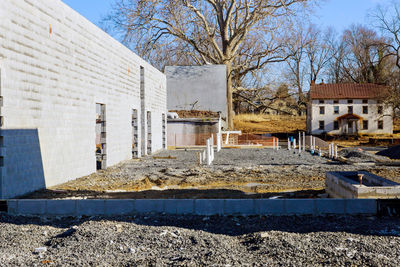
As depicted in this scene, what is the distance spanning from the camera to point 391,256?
4.91 metres

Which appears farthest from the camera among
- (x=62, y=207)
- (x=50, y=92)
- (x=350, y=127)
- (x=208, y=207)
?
(x=350, y=127)

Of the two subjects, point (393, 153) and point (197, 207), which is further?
point (393, 153)

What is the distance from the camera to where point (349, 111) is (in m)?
53.0

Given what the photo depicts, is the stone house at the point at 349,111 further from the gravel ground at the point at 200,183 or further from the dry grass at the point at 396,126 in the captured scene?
the gravel ground at the point at 200,183

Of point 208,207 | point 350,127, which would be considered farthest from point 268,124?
point 208,207

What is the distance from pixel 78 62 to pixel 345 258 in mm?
11045

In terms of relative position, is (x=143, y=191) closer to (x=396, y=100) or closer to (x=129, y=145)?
(x=129, y=145)

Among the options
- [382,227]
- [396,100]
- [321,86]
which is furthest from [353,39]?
[382,227]

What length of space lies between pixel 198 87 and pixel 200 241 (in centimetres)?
3332

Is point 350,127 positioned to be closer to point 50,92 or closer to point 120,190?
point 120,190

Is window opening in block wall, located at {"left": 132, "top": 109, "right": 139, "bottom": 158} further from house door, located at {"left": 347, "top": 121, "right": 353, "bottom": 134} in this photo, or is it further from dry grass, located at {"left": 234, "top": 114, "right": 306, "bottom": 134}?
house door, located at {"left": 347, "top": 121, "right": 353, "bottom": 134}

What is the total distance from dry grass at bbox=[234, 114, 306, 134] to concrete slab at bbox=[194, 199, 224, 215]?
1852 inches

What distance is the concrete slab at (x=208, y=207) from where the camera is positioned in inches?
285

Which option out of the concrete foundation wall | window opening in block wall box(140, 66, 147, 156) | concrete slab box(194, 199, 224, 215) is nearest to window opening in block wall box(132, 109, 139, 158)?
window opening in block wall box(140, 66, 147, 156)
